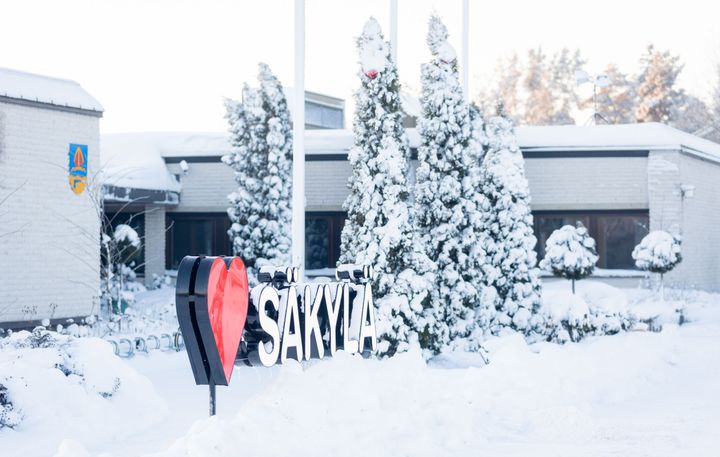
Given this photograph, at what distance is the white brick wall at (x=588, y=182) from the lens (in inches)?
1009

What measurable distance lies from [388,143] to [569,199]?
1158 cm

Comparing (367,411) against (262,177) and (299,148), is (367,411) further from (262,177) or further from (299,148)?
(262,177)

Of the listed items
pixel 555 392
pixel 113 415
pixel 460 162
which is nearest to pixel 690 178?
pixel 460 162

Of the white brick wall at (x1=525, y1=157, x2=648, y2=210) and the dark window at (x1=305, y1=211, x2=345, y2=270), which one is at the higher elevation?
the white brick wall at (x1=525, y1=157, x2=648, y2=210)

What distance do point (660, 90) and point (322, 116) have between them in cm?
3236

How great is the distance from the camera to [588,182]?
25.8m

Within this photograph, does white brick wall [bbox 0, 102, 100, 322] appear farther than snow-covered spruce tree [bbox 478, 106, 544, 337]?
No

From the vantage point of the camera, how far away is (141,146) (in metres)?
27.5

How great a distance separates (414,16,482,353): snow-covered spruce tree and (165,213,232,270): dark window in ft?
35.3

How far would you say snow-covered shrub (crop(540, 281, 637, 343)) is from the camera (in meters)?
17.8

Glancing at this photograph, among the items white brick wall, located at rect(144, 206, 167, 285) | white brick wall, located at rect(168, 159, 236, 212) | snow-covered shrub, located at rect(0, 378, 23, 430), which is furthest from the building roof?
snow-covered shrub, located at rect(0, 378, 23, 430)

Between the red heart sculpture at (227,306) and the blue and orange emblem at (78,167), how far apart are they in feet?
34.6

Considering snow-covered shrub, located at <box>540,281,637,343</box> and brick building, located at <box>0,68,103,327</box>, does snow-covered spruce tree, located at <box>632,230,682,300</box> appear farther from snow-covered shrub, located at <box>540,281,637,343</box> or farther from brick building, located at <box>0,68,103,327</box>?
brick building, located at <box>0,68,103,327</box>

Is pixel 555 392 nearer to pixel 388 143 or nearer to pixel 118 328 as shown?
pixel 388 143
